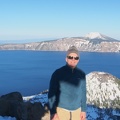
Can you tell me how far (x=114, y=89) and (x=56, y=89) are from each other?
180724mm

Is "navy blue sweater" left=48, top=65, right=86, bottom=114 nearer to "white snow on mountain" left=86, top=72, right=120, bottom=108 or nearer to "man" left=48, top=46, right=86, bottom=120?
"man" left=48, top=46, right=86, bottom=120

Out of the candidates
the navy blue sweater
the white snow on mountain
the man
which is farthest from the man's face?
the white snow on mountain

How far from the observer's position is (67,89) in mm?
8969

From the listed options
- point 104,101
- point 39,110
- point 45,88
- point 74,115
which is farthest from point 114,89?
point 74,115

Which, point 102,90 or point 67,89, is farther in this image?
point 102,90

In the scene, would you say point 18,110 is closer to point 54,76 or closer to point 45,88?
point 54,76

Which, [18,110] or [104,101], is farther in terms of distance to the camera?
[104,101]

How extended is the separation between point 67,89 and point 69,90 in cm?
7

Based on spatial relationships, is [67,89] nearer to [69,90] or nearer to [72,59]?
[69,90]

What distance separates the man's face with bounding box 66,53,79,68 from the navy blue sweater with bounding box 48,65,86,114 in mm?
140

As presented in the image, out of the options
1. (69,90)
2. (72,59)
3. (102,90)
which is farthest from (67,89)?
(102,90)

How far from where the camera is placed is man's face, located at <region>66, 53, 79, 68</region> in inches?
353

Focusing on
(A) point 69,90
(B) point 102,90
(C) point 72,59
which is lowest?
(B) point 102,90

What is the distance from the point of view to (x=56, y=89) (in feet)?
29.3
